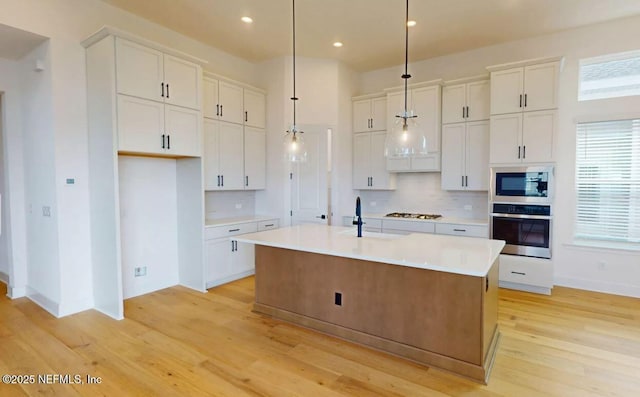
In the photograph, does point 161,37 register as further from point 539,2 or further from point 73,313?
point 539,2

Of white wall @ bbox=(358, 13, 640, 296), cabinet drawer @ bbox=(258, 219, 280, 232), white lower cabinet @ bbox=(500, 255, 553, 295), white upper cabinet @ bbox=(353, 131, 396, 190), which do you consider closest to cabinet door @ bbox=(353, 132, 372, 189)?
white upper cabinet @ bbox=(353, 131, 396, 190)

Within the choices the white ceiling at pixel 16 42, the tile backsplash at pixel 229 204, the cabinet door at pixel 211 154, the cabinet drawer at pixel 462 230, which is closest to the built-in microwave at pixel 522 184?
the cabinet drawer at pixel 462 230

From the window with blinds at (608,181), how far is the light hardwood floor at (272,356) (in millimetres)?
1003

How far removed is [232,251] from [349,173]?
232 centimetres

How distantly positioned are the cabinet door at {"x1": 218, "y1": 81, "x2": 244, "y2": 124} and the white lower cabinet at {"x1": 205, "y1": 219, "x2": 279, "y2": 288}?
158 cm

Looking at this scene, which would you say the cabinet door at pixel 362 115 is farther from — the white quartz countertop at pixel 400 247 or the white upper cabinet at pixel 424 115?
the white quartz countertop at pixel 400 247

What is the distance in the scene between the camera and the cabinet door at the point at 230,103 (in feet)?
15.4

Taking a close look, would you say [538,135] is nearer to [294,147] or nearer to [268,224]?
[294,147]

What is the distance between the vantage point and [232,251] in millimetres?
4680

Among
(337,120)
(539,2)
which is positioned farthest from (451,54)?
(337,120)

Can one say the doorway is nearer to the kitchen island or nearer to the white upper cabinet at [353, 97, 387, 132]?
the white upper cabinet at [353, 97, 387, 132]

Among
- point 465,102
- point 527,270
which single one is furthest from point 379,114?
point 527,270

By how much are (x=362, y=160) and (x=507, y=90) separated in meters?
2.30

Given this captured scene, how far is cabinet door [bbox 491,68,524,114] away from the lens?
165 inches
